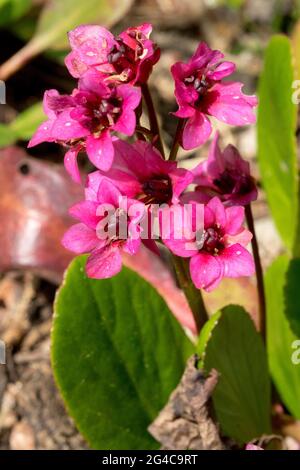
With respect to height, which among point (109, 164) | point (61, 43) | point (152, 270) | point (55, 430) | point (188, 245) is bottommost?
point (55, 430)

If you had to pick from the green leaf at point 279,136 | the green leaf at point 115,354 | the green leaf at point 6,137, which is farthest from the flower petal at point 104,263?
the green leaf at point 6,137

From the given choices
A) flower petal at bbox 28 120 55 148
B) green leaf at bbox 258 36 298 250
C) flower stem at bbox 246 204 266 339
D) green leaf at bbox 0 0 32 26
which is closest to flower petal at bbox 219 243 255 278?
flower stem at bbox 246 204 266 339

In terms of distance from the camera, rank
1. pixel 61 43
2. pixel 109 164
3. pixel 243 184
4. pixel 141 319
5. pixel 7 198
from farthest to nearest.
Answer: pixel 61 43
pixel 7 198
pixel 141 319
pixel 243 184
pixel 109 164

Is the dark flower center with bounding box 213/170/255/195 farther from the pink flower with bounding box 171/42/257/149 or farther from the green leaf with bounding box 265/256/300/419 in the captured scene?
the green leaf with bounding box 265/256/300/419

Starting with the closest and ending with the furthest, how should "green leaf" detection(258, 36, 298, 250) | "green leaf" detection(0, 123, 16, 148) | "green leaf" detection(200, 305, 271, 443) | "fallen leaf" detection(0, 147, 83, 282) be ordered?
"green leaf" detection(200, 305, 271, 443), "green leaf" detection(258, 36, 298, 250), "fallen leaf" detection(0, 147, 83, 282), "green leaf" detection(0, 123, 16, 148)

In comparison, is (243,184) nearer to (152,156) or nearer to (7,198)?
(152,156)

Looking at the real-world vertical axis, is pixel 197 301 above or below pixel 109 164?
below

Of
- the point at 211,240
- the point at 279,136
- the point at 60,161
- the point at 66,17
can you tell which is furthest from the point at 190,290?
the point at 66,17

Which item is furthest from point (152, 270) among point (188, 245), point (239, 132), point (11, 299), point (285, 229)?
point (239, 132)
